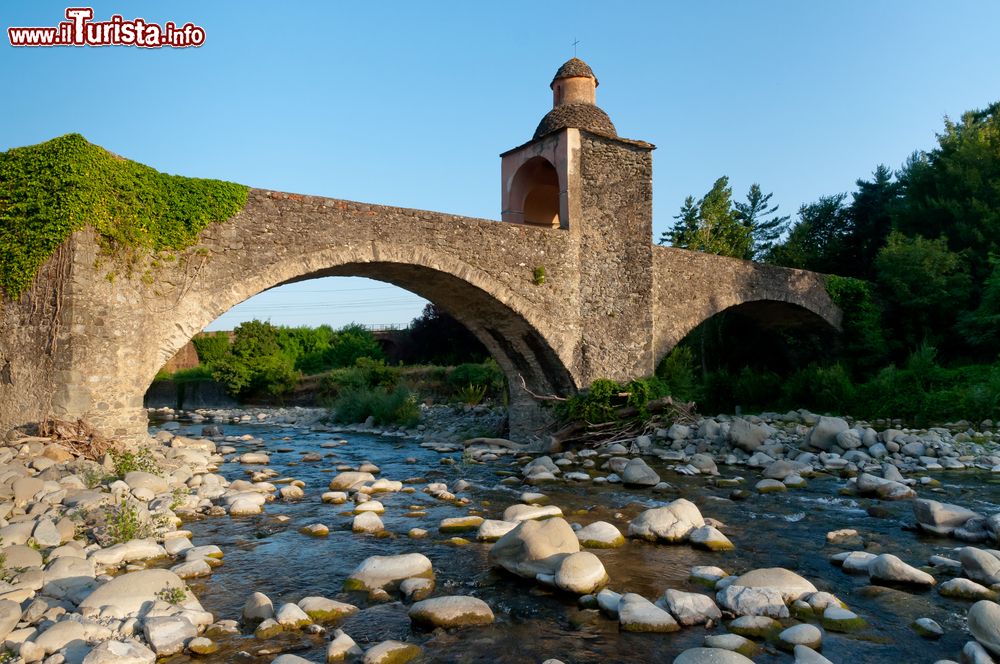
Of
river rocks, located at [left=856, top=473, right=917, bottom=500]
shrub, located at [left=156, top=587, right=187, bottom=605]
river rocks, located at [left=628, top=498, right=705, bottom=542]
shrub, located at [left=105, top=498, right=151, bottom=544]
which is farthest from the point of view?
river rocks, located at [left=856, top=473, right=917, bottom=500]

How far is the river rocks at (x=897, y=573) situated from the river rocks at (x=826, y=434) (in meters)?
6.46

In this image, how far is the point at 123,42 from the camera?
27.6 feet

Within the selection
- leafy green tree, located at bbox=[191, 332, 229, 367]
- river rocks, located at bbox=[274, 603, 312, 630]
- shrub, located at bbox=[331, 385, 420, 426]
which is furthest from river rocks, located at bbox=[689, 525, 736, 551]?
leafy green tree, located at bbox=[191, 332, 229, 367]

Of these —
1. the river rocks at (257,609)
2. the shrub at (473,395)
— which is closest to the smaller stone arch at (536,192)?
the shrub at (473,395)

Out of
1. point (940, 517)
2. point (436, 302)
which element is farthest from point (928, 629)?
point (436, 302)

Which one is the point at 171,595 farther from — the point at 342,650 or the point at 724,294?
the point at 724,294

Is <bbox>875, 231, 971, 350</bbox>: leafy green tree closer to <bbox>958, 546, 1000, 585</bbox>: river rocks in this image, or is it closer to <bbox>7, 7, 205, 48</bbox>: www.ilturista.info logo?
<bbox>958, 546, 1000, 585</bbox>: river rocks

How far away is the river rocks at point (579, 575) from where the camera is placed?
14.8ft

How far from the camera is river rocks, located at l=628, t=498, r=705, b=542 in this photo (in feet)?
19.1

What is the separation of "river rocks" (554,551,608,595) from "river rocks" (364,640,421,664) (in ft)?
3.97

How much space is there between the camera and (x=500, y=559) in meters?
5.07

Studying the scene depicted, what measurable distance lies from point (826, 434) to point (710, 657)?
8779mm

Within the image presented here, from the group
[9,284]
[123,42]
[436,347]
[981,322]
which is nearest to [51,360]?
[9,284]

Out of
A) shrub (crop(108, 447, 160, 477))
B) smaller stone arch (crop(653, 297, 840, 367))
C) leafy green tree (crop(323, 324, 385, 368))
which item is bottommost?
shrub (crop(108, 447, 160, 477))
